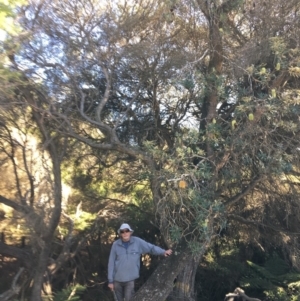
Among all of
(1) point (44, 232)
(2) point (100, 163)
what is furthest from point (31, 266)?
(2) point (100, 163)

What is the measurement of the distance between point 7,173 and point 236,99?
4685mm

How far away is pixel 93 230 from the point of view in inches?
474

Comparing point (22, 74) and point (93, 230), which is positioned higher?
point (22, 74)

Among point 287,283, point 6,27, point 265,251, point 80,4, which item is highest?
point 80,4

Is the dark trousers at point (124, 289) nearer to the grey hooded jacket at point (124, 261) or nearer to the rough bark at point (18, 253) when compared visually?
the grey hooded jacket at point (124, 261)

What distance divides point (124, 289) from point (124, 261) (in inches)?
23.3

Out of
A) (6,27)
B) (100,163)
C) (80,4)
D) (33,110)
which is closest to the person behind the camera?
(6,27)

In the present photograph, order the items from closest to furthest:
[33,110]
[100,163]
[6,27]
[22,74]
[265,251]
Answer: [6,27] → [22,74] → [33,110] → [100,163] → [265,251]

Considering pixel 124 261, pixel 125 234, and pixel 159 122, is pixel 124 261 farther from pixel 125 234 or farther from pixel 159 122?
pixel 159 122

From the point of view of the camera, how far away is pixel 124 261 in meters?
8.43

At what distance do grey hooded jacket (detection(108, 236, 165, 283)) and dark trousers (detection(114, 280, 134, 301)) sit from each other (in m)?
0.14

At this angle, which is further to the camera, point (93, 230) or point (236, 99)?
point (93, 230)

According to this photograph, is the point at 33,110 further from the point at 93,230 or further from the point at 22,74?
the point at 93,230

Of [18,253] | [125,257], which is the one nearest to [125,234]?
[125,257]
